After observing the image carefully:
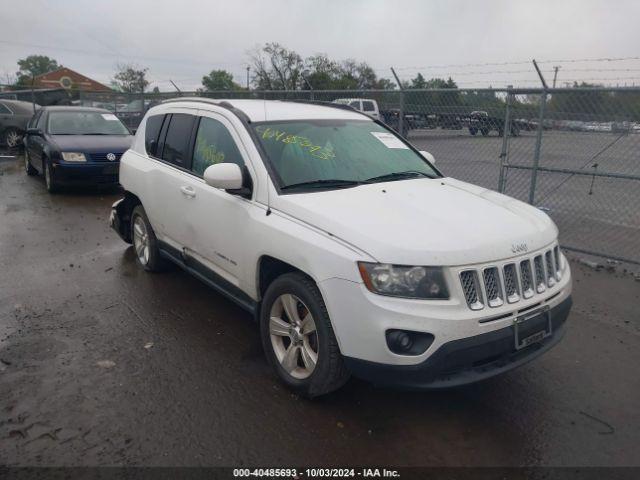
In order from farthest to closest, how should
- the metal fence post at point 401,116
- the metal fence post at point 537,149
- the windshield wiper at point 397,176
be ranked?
the metal fence post at point 401,116 → the metal fence post at point 537,149 → the windshield wiper at point 397,176

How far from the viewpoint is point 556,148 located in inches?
264

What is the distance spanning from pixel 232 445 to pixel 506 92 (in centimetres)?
599

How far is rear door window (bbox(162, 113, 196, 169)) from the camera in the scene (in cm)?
467

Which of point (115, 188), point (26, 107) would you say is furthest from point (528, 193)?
point (26, 107)

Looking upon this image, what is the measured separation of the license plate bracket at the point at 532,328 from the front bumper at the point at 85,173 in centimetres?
856

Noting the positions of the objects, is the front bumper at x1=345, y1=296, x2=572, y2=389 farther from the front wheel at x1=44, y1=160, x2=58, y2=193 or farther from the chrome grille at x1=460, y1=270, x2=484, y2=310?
the front wheel at x1=44, y1=160, x2=58, y2=193

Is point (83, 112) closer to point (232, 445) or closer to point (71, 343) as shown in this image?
point (71, 343)

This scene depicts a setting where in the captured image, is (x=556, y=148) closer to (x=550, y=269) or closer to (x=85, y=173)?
(x=550, y=269)

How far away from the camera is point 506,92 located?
7.03 m

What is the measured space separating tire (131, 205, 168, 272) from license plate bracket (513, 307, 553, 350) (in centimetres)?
378

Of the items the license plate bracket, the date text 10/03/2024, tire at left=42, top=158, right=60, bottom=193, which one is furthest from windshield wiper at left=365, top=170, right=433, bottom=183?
tire at left=42, top=158, right=60, bottom=193

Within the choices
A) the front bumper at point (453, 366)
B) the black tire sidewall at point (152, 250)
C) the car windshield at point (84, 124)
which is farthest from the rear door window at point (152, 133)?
the car windshield at point (84, 124)

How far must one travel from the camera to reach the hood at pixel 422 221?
283 centimetres

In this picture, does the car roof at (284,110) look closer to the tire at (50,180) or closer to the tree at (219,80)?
the tire at (50,180)
